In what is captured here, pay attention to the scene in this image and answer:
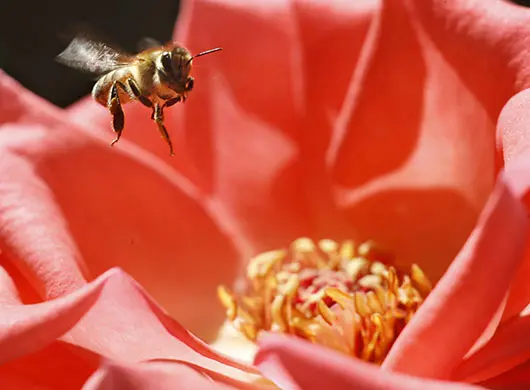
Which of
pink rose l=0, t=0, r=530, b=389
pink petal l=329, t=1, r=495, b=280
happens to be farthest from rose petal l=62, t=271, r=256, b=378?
pink petal l=329, t=1, r=495, b=280

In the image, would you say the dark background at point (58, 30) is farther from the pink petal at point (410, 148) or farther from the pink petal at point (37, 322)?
the pink petal at point (37, 322)

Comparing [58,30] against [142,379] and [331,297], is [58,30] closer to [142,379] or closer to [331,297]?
[331,297]

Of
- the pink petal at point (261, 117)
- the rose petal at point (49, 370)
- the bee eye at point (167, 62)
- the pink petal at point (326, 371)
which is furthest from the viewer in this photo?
the pink petal at point (261, 117)

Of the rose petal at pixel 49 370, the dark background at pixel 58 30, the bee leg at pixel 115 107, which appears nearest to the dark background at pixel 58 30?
the dark background at pixel 58 30

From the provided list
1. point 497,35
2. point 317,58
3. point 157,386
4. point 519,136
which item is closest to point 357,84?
point 317,58

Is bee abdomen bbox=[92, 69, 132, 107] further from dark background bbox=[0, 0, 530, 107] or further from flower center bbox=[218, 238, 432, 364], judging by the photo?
dark background bbox=[0, 0, 530, 107]

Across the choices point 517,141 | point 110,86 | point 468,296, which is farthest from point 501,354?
point 110,86
